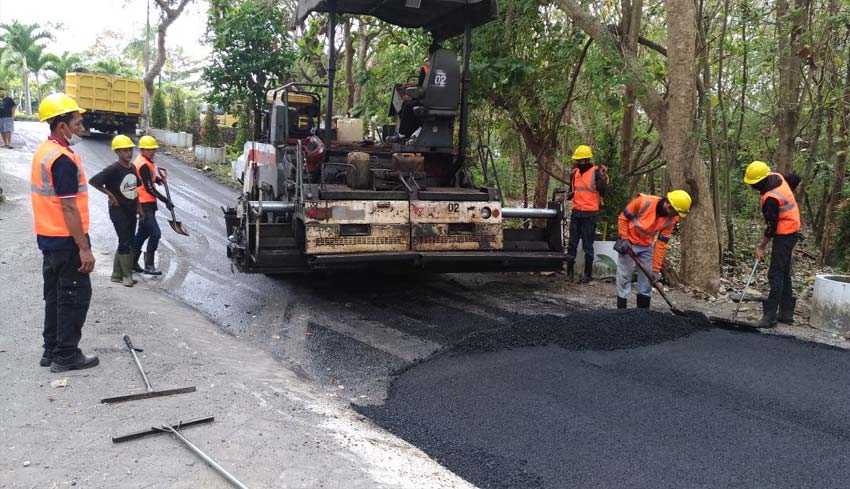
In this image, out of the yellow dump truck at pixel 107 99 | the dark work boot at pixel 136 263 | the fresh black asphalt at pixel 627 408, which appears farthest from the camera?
the yellow dump truck at pixel 107 99

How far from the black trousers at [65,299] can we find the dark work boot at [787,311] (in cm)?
593

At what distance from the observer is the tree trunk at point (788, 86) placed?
28.0ft

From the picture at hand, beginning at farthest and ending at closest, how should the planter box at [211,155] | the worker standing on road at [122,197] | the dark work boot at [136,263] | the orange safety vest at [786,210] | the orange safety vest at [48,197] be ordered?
1. the planter box at [211,155]
2. the dark work boot at [136,263]
3. the worker standing on road at [122,197]
4. the orange safety vest at [786,210]
5. the orange safety vest at [48,197]

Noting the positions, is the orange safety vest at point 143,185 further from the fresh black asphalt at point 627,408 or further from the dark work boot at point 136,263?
the fresh black asphalt at point 627,408

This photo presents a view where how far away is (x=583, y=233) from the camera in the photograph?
26.0 feet

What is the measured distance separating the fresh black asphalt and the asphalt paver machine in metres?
1.31

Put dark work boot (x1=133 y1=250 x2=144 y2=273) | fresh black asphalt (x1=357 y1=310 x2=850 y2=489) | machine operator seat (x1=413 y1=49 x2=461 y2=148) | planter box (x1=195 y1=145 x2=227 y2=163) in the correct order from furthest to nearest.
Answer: planter box (x1=195 y1=145 x2=227 y2=163), dark work boot (x1=133 y1=250 x2=144 y2=273), machine operator seat (x1=413 y1=49 x2=461 y2=148), fresh black asphalt (x1=357 y1=310 x2=850 y2=489)

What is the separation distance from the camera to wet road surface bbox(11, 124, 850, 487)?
3338 millimetres

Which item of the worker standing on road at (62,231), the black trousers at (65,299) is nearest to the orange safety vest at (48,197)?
the worker standing on road at (62,231)

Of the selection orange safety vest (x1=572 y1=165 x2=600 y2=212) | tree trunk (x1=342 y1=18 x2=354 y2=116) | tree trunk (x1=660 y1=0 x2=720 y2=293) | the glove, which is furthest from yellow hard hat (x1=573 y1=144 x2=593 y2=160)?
tree trunk (x1=342 y1=18 x2=354 y2=116)

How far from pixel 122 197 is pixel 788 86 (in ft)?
27.0

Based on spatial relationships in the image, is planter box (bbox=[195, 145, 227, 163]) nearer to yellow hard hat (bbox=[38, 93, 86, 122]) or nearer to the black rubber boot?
the black rubber boot

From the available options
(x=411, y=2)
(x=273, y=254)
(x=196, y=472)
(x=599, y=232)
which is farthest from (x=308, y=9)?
(x=196, y=472)

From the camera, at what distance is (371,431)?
3686 millimetres
